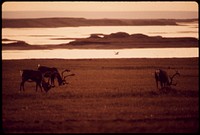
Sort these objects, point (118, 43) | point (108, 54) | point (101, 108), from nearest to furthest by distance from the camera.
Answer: point (101, 108), point (108, 54), point (118, 43)

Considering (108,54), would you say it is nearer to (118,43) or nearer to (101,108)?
(118,43)

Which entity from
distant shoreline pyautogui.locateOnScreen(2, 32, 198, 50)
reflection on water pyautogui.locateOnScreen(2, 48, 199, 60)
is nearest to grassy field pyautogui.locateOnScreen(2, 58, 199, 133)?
reflection on water pyautogui.locateOnScreen(2, 48, 199, 60)

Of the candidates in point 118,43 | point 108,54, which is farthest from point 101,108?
point 118,43

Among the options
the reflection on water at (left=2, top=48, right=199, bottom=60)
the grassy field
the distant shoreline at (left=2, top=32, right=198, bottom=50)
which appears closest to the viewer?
the grassy field

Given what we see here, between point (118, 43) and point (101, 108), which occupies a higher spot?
point (118, 43)

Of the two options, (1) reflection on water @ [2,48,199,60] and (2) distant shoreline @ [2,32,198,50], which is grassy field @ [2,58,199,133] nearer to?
(1) reflection on water @ [2,48,199,60]

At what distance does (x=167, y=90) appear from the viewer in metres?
21.9

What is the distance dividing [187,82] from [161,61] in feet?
62.2

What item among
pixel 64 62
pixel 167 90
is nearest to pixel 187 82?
pixel 167 90

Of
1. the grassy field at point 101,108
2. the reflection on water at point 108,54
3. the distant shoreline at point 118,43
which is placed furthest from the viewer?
the distant shoreline at point 118,43

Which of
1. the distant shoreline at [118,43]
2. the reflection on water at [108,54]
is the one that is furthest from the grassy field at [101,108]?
the distant shoreline at [118,43]

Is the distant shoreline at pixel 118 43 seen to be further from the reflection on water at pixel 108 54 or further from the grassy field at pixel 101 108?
A: the grassy field at pixel 101 108

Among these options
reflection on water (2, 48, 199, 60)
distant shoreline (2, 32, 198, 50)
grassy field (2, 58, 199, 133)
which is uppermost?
distant shoreline (2, 32, 198, 50)

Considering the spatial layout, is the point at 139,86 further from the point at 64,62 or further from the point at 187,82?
the point at 64,62
